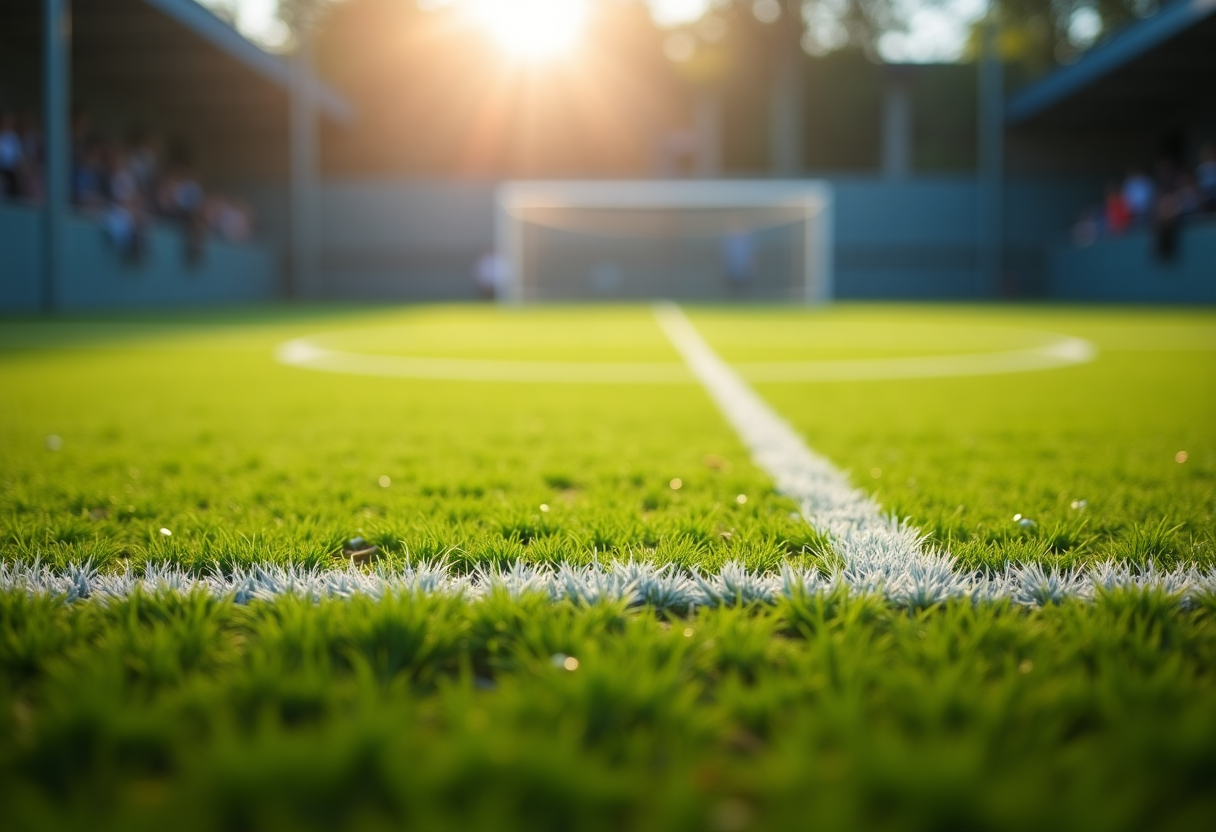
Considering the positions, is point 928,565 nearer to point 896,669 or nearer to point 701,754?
point 896,669

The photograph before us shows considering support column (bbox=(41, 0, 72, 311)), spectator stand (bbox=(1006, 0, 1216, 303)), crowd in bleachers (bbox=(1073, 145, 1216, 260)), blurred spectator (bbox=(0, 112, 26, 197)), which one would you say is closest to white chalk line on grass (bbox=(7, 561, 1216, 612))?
support column (bbox=(41, 0, 72, 311))

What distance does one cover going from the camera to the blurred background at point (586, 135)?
19172mm

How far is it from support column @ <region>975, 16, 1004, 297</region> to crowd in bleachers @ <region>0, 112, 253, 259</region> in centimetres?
1853

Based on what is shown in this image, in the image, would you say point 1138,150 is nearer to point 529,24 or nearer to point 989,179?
point 989,179

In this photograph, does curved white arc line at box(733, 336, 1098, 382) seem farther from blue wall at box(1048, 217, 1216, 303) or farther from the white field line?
blue wall at box(1048, 217, 1216, 303)

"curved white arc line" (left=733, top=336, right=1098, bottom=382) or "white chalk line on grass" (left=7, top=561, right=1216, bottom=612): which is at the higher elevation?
"curved white arc line" (left=733, top=336, right=1098, bottom=382)

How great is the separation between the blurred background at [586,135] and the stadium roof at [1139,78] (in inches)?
3.6

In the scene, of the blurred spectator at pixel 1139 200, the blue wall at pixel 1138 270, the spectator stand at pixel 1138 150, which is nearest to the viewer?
the blue wall at pixel 1138 270

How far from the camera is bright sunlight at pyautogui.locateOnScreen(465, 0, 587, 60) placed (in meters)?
29.2

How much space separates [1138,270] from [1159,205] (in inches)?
57.5

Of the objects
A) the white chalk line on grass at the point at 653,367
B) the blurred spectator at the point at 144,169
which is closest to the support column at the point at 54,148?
the blurred spectator at the point at 144,169

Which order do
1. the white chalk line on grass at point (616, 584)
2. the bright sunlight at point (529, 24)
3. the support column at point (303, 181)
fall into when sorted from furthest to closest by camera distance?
the bright sunlight at point (529, 24) → the support column at point (303, 181) → the white chalk line on grass at point (616, 584)

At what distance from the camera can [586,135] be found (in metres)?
30.2

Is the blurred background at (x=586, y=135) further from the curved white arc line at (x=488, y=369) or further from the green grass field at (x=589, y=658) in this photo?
the green grass field at (x=589, y=658)
